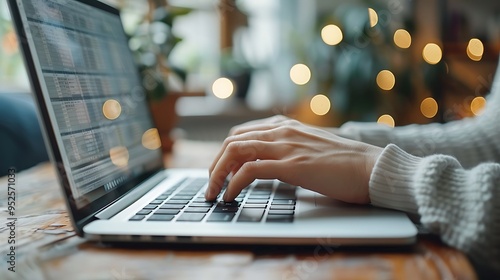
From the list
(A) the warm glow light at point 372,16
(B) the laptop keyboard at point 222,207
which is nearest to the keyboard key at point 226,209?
(B) the laptop keyboard at point 222,207

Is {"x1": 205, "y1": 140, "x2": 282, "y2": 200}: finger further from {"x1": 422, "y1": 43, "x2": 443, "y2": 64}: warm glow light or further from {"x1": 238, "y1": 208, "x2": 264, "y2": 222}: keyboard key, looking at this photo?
{"x1": 422, "y1": 43, "x2": 443, "y2": 64}: warm glow light

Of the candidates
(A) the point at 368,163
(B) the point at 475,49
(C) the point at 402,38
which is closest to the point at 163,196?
(A) the point at 368,163

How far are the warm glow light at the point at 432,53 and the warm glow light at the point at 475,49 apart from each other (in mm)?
116

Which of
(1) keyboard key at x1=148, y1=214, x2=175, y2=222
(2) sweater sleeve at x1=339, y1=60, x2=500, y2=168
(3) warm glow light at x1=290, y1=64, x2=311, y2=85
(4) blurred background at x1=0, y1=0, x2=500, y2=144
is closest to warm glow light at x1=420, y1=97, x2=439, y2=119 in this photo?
(4) blurred background at x1=0, y1=0, x2=500, y2=144

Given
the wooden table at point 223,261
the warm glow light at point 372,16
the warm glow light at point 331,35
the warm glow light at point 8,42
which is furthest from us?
the warm glow light at point 331,35

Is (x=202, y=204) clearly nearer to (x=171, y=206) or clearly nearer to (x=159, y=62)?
(x=171, y=206)

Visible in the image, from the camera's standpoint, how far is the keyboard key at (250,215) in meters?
0.50

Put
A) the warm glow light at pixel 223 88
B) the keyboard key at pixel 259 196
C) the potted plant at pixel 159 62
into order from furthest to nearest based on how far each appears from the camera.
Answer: the warm glow light at pixel 223 88 → the potted plant at pixel 159 62 → the keyboard key at pixel 259 196

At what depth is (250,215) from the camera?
0.52 m

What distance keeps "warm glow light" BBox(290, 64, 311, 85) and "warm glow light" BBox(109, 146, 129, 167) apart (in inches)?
62.5

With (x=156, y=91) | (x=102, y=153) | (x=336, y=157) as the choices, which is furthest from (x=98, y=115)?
(x=156, y=91)

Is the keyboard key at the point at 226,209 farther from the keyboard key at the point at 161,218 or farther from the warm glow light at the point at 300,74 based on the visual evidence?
the warm glow light at the point at 300,74

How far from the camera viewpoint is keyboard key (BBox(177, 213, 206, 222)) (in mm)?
500

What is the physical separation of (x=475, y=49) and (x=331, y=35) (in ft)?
2.07
